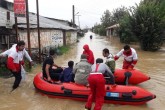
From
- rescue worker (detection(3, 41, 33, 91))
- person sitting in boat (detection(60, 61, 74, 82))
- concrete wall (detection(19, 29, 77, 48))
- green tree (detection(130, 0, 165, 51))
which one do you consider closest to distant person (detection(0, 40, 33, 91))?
rescue worker (detection(3, 41, 33, 91))

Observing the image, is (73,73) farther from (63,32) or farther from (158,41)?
(63,32)

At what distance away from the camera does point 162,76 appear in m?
12.3

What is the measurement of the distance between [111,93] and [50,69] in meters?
2.47

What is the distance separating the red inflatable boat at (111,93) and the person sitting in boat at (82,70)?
18 cm

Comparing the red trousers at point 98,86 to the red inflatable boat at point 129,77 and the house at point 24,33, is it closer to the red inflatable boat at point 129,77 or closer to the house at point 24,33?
the red inflatable boat at point 129,77

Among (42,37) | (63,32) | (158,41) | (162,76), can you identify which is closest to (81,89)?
(162,76)

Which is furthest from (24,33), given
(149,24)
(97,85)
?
(149,24)

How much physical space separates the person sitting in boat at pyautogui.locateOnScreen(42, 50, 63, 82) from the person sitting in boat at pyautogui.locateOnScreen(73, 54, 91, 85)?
0.97m

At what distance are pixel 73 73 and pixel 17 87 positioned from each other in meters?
2.29

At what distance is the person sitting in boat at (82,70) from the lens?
7887 millimetres

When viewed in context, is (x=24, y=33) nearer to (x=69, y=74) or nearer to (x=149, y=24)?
(x=69, y=74)

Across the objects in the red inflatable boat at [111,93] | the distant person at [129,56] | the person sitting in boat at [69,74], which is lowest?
the red inflatable boat at [111,93]

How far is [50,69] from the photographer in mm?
9203

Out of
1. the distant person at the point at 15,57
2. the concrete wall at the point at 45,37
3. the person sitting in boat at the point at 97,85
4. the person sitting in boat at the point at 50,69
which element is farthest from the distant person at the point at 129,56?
the concrete wall at the point at 45,37
